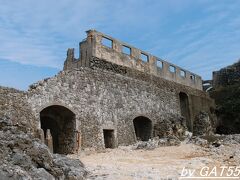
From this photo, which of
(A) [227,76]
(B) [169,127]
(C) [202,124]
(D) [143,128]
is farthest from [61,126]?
(A) [227,76]

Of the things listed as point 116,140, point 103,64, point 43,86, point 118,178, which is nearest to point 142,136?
point 116,140

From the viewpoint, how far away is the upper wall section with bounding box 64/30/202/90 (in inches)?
699

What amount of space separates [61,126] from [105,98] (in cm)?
258

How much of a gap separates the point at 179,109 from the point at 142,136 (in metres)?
4.36

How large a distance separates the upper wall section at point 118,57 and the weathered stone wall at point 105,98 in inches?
18.0

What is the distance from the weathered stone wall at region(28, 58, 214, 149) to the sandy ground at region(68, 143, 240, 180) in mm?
1834

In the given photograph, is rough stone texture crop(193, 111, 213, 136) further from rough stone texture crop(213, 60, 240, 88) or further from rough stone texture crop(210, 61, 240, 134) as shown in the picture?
rough stone texture crop(213, 60, 240, 88)

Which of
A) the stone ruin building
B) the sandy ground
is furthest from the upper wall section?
the sandy ground

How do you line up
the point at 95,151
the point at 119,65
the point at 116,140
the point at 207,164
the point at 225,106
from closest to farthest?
the point at 207,164 → the point at 95,151 → the point at 116,140 → the point at 119,65 → the point at 225,106

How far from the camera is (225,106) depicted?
2709 cm

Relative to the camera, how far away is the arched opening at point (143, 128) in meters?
19.8

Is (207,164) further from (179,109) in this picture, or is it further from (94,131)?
(179,109)

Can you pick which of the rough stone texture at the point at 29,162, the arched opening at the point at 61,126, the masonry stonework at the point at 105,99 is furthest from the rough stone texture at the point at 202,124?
the rough stone texture at the point at 29,162

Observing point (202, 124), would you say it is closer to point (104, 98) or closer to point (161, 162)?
point (104, 98)
